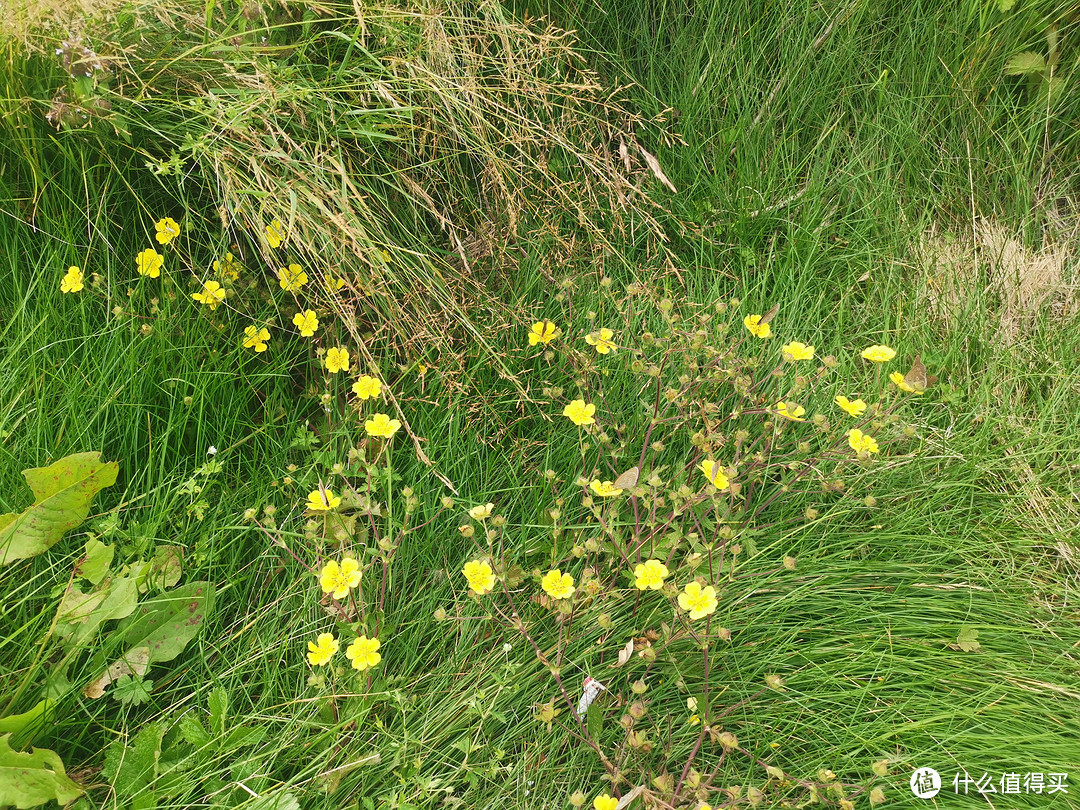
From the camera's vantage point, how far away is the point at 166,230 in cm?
195

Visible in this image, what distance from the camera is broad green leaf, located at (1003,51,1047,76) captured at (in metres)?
2.63

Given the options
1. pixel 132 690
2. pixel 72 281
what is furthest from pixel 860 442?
Answer: pixel 72 281

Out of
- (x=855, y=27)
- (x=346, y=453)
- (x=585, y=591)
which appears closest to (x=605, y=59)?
(x=855, y=27)

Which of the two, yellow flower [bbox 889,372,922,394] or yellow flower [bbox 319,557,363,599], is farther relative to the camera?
Answer: yellow flower [bbox 889,372,922,394]

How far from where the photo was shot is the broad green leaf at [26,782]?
133 centimetres

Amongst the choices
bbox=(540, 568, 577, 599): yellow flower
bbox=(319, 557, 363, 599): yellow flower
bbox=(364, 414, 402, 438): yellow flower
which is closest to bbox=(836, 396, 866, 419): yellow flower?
bbox=(540, 568, 577, 599): yellow flower

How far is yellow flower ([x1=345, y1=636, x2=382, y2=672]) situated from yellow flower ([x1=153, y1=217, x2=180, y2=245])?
1.12 metres

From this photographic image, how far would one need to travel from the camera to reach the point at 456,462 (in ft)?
6.38

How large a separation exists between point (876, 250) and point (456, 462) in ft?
5.05

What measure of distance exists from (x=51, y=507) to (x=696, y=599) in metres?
1.33

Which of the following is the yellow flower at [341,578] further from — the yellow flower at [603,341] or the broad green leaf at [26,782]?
the yellow flower at [603,341]

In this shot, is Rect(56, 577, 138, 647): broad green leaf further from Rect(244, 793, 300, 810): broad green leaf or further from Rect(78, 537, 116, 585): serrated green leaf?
Rect(244, 793, 300, 810): broad green leaf

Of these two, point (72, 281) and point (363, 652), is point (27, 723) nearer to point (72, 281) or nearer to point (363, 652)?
point (363, 652)

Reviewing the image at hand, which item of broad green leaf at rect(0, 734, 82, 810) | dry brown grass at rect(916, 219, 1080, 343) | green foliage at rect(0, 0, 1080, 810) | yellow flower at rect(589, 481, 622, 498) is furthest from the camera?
dry brown grass at rect(916, 219, 1080, 343)
